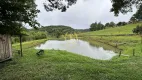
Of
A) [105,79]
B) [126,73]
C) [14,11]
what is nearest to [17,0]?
[14,11]

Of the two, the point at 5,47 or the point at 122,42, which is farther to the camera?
the point at 122,42

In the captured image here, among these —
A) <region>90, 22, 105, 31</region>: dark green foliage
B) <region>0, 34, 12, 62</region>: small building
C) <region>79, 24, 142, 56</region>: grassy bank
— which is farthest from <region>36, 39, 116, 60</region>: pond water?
<region>90, 22, 105, 31</region>: dark green foliage

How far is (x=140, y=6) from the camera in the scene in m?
11.9

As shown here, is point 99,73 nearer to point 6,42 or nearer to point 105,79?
point 105,79

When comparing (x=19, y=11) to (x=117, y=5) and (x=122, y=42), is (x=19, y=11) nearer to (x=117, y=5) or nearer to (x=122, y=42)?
(x=117, y=5)

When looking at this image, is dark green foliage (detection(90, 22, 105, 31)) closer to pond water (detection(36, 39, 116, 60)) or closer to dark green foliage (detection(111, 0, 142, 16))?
pond water (detection(36, 39, 116, 60))

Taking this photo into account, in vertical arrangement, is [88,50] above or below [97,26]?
below

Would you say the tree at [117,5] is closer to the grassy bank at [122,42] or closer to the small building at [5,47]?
the small building at [5,47]

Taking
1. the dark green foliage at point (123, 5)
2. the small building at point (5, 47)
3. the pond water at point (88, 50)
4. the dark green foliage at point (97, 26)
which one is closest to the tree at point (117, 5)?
the dark green foliage at point (123, 5)

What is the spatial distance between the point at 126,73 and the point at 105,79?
268 cm

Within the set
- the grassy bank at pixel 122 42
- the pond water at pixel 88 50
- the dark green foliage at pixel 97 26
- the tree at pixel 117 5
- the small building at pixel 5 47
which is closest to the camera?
the tree at pixel 117 5

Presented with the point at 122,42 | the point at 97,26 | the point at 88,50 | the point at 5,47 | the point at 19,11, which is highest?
the point at 97,26

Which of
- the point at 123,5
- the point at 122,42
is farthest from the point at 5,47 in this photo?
the point at 122,42

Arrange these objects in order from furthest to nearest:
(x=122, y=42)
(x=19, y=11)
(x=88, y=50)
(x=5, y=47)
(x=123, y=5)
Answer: (x=122, y=42) → (x=88, y=50) → (x=5, y=47) → (x=19, y=11) → (x=123, y=5)
